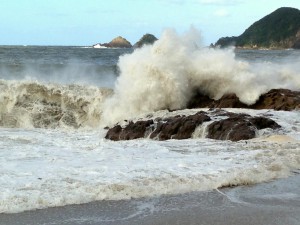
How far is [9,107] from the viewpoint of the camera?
A: 16375 millimetres

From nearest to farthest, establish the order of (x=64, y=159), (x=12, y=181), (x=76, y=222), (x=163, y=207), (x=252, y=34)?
(x=76, y=222) < (x=163, y=207) < (x=12, y=181) < (x=64, y=159) < (x=252, y=34)

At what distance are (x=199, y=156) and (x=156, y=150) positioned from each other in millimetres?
981

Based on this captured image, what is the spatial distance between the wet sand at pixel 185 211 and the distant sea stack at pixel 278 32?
9548 centimetres

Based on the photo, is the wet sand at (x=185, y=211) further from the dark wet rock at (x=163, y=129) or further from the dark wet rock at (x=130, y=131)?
the dark wet rock at (x=130, y=131)

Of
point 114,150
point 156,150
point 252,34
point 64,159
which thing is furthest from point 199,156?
point 252,34

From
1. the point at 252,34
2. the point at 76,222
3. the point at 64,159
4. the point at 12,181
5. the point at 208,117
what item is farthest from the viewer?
the point at 252,34

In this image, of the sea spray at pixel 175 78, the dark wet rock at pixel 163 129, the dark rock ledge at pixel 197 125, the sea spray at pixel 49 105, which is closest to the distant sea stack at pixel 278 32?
the sea spray at pixel 49 105

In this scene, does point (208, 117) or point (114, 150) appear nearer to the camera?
point (114, 150)

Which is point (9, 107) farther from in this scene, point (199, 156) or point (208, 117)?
point (199, 156)

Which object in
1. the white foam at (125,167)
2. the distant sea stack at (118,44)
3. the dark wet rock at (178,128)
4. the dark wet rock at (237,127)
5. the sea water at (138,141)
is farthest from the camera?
the distant sea stack at (118,44)

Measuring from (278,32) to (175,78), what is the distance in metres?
95.2

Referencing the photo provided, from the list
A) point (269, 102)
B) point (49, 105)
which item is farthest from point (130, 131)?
point (49, 105)

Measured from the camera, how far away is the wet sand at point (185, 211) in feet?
16.4

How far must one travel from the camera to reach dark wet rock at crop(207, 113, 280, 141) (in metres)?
9.70
